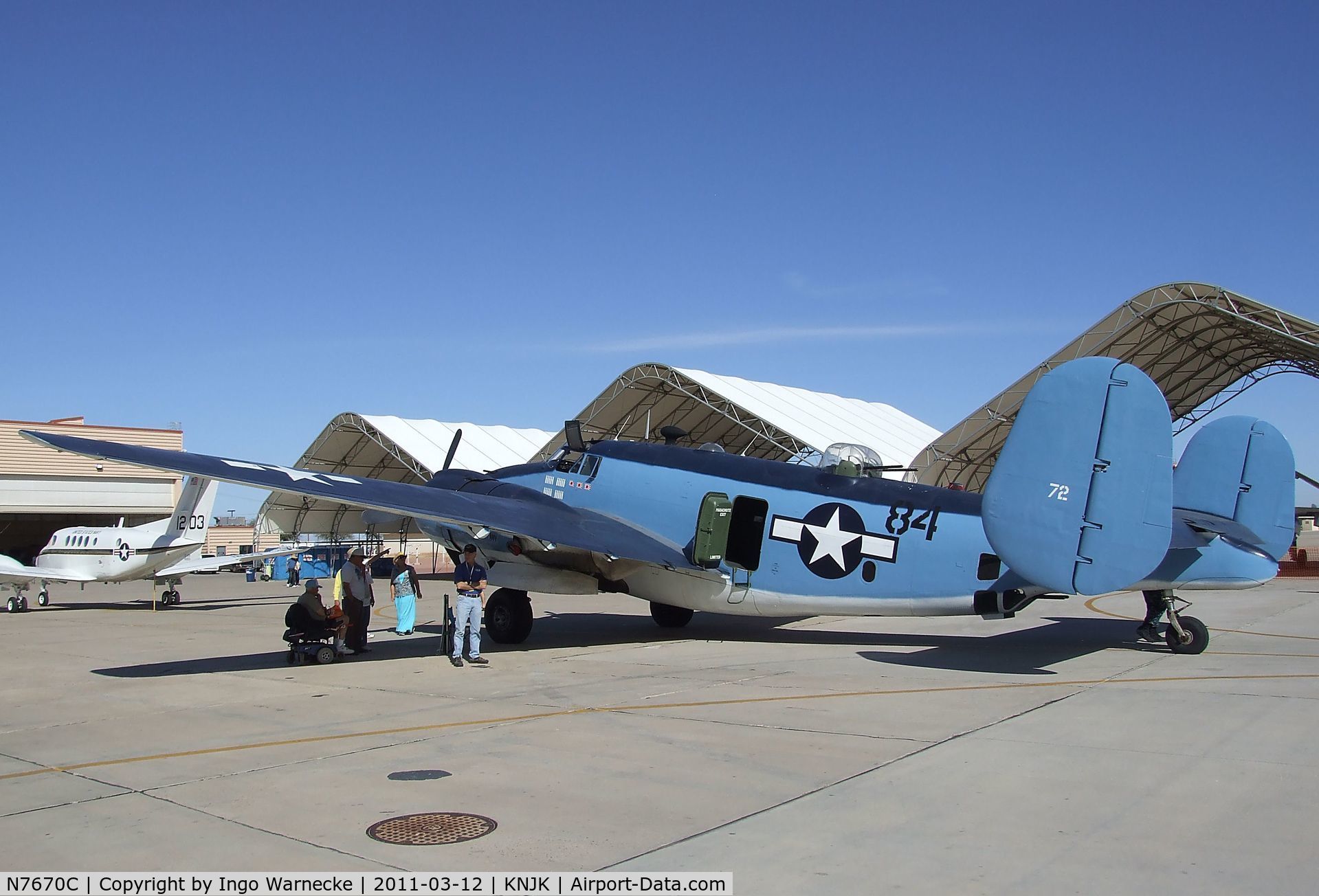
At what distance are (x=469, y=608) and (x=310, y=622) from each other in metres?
2.32

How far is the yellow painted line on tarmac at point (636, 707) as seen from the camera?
754 cm

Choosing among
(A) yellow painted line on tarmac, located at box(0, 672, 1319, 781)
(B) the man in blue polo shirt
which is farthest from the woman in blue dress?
(A) yellow painted line on tarmac, located at box(0, 672, 1319, 781)

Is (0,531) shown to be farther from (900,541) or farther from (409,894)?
(409,894)

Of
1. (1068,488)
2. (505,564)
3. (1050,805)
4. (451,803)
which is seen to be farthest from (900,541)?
(451,803)

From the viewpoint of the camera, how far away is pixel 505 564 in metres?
15.0

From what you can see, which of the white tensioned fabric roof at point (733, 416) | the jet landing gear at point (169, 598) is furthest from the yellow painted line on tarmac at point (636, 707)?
the white tensioned fabric roof at point (733, 416)

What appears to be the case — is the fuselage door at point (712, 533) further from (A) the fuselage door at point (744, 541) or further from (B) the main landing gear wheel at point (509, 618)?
(B) the main landing gear wheel at point (509, 618)

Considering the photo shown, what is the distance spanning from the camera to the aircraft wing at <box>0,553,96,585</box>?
27797 millimetres

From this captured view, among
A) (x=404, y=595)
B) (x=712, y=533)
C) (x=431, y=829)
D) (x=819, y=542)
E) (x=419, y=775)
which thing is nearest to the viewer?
(x=431, y=829)

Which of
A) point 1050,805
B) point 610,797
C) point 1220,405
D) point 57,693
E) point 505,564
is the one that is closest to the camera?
point 1050,805

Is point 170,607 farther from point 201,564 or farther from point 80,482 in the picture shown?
point 80,482

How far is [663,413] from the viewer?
4434 cm

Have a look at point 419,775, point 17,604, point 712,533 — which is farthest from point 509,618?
point 17,604

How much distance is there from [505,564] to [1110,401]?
29.2ft
